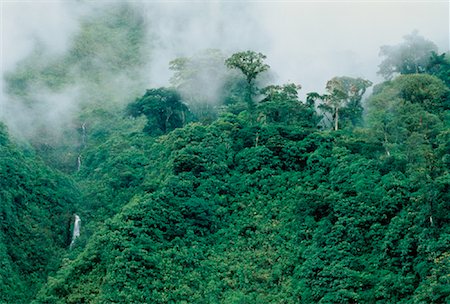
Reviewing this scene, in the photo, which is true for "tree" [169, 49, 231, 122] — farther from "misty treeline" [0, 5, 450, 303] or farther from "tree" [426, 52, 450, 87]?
"tree" [426, 52, 450, 87]

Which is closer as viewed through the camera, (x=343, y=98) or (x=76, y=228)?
(x=76, y=228)

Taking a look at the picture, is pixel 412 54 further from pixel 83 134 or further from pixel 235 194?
pixel 83 134

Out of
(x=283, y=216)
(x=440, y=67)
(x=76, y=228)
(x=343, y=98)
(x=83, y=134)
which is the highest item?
(x=83, y=134)

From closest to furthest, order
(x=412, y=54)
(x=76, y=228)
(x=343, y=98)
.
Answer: (x=76, y=228)
(x=343, y=98)
(x=412, y=54)

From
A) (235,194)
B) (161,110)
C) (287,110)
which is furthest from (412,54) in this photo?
(235,194)

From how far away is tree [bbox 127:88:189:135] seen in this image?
148 ft

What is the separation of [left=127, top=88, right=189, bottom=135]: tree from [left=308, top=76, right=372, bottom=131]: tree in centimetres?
944

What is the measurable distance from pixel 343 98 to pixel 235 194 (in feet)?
37.2

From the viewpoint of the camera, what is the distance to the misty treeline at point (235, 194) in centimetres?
2870

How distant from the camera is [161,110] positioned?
150 feet

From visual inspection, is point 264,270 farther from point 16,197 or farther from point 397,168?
point 16,197

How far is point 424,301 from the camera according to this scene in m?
24.9

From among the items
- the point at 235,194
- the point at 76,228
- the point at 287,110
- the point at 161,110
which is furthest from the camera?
the point at 161,110

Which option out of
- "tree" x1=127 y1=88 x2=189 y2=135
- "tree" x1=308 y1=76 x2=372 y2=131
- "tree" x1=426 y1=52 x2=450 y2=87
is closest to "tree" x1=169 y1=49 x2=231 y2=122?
"tree" x1=127 y1=88 x2=189 y2=135
